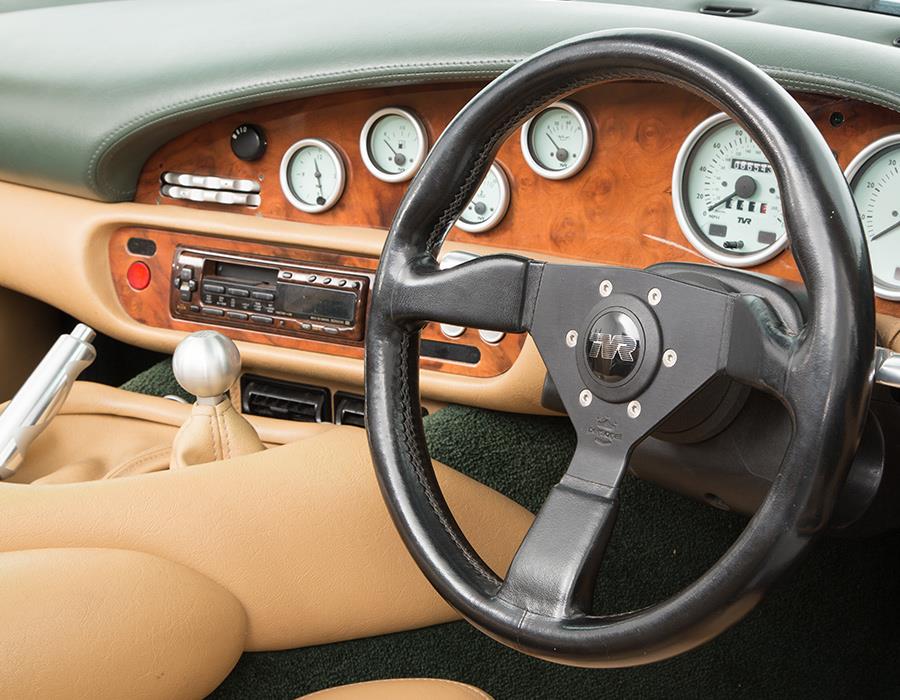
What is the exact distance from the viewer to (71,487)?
1073 mm

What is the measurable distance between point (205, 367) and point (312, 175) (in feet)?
1.49

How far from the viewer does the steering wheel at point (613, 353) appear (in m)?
0.72

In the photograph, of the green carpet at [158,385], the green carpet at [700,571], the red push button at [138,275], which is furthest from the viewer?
the green carpet at [158,385]

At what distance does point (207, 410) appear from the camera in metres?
1.25

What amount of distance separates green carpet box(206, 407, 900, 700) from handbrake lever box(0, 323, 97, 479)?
49 centimetres

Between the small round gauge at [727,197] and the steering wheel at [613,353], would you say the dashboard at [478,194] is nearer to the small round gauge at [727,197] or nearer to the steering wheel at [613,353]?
the small round gauge at [727,197]

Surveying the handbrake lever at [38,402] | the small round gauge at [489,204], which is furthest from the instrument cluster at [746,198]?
the handbrake lever at [38,402]

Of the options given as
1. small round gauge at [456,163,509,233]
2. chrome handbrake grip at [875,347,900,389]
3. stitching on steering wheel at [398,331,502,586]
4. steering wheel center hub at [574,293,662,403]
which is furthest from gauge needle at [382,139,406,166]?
chrome handbrake grip at [875,347,900,389]

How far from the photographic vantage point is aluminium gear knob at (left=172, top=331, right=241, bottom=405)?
1.23 meters

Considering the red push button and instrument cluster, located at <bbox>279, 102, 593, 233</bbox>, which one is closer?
instrument cluster, located at <bbox>279, 102, 593, 233</bbox>

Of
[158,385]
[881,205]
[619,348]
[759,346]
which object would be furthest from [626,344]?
[158,385]

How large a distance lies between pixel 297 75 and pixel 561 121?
0.36 meters

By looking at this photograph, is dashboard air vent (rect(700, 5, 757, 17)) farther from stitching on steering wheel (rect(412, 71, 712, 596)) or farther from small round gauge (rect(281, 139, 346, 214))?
stitching on steering wheel (rect(412, 71, 712, 596))

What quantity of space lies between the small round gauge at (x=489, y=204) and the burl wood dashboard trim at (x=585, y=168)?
14 mm
